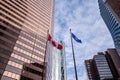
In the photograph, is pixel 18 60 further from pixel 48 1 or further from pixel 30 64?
pixel 48 1

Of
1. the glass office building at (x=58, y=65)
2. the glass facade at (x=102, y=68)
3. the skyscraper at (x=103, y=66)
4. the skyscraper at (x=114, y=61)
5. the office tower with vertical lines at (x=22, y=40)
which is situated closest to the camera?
the office tower with vertical lines at (x=22, y=40)

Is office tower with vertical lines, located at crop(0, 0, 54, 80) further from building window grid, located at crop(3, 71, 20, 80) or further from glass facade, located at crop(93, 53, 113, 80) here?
glass facade, located at crop(93, 53, 113, 80)

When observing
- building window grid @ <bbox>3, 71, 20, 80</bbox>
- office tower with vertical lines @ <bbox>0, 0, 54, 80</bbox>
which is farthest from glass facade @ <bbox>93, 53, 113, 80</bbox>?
building window grid @ <bbox>3, 71, 20, 80</bbox>

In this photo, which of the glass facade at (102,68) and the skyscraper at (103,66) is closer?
the glass facade at (102,68)

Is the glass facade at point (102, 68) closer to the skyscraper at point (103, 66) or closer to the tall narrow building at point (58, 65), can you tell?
the skyscraper at point (103, 66)

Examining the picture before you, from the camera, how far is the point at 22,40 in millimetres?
57656

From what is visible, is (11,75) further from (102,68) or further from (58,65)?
(58,65)

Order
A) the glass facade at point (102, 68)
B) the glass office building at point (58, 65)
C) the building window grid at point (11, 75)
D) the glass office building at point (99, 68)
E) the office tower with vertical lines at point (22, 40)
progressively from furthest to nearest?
the glass office building at point (58, 65)
the glass office building at point (99, 68)
the glass facade at point (102, 68)
the office tower with vertical lines at point (22, 40)
the building window grid at point (11, 75)

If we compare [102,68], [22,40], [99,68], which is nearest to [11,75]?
[22,40]

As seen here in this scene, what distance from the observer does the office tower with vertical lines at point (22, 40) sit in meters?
46.7

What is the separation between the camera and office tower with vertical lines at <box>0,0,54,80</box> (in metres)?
46.7

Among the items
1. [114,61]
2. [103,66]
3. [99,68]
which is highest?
[114,61]

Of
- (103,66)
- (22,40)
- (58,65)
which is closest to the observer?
(22,40)

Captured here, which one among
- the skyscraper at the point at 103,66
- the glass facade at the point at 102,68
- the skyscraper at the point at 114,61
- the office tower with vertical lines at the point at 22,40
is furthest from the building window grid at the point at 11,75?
the skyscraper at the point at 114,61
